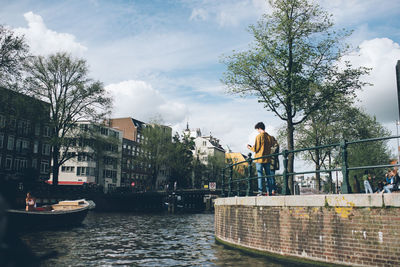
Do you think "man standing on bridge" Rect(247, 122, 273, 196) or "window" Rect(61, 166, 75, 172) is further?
"window" Rect(61, 166, 75, 172)

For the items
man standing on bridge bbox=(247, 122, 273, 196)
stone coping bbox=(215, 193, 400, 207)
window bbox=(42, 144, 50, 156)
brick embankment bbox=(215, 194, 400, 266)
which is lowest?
brick embankment bbox=(215, 194, 400, 266)

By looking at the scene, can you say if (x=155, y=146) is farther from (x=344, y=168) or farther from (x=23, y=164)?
(x=344, y=168)

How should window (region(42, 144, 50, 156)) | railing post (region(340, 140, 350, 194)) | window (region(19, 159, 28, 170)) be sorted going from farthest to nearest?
window (region(42, 144, 50, 156))
window (region(19, 159, 28, 170))
railing post (region(340, 140, 350, 194))

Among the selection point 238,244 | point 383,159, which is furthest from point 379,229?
point 383,159

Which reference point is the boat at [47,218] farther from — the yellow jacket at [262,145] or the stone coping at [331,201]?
the stone coping at [331,201]

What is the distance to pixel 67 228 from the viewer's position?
21141mm

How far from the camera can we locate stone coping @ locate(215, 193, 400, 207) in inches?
270

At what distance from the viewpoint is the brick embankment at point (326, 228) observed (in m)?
6.84

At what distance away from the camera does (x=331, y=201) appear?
7.77m

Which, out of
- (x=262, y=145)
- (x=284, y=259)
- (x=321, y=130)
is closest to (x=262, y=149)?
(x=262, y=145)

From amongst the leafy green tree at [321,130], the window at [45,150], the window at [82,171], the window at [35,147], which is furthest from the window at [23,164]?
the leafy green tree at [321,130]

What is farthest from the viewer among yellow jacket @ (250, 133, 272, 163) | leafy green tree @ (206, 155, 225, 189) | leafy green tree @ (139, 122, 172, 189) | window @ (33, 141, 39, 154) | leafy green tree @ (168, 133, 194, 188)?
leafy green tree @ (206, 155, 225, 189)

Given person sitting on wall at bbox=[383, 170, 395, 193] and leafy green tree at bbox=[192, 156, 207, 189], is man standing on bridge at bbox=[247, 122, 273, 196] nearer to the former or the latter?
person sitting on wall at bbox=[383, 170, 395, 193]

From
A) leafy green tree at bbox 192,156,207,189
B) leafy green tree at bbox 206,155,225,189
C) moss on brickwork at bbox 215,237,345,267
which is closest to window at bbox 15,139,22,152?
leafy green tree at bbox 192,156,207,189
